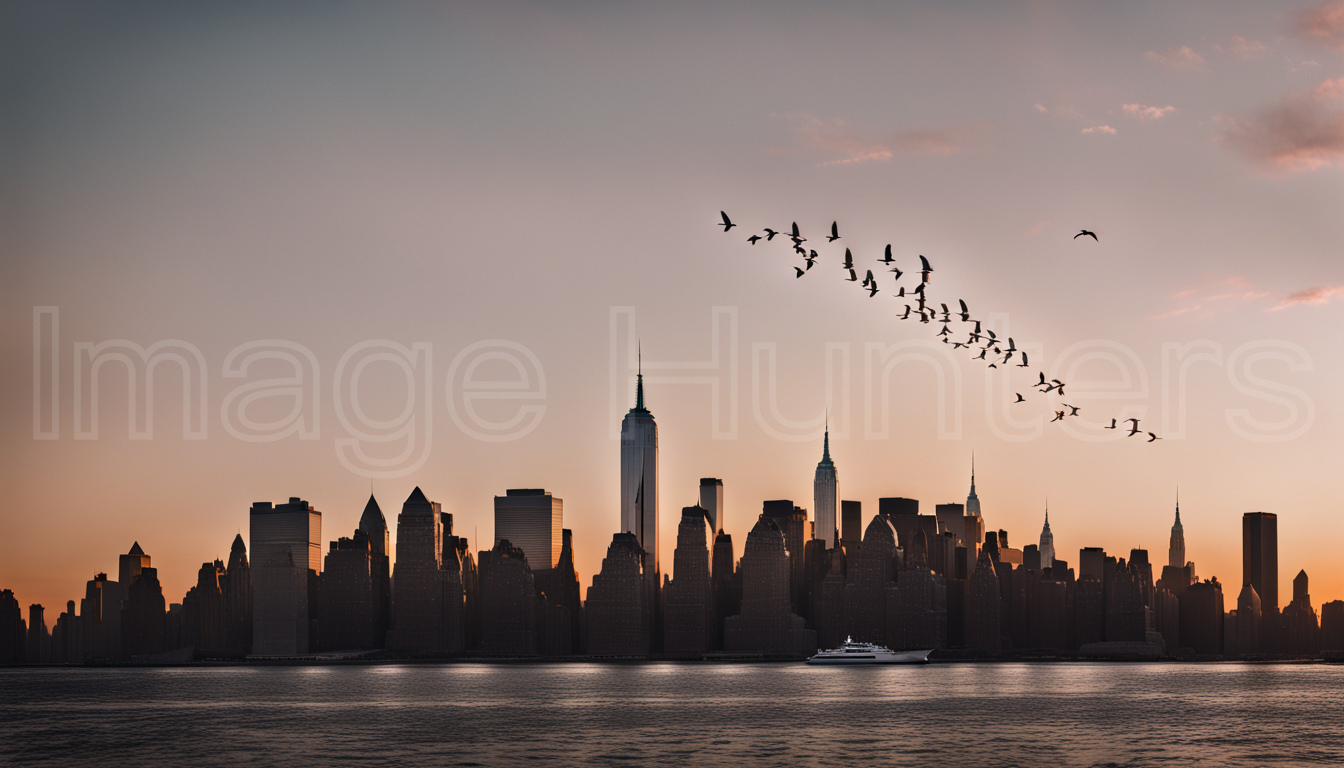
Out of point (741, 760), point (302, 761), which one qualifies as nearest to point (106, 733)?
point (302, 761)

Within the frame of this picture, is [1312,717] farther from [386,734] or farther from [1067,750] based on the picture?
[386,734]

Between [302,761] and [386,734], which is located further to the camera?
[386,734]

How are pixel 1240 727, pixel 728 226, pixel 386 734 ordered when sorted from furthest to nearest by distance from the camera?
pixel 1240 727, pixel 386 734, pixel 728 226

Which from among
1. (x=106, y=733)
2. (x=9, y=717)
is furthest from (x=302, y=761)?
(x=9, y=717)

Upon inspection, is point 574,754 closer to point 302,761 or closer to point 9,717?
point 302,761

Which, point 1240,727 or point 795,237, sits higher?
point 795,237

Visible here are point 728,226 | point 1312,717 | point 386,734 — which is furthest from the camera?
point 1312,717

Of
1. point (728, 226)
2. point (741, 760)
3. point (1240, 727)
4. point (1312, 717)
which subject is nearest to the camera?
point (728, 226)

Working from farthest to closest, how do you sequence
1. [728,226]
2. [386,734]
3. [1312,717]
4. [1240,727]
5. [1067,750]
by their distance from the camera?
→ [1312,717] < [1240,727] < [386,734] < [1067,750] < [728,226]

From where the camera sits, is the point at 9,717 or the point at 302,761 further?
the point at 9,717
